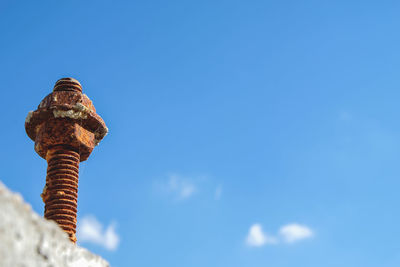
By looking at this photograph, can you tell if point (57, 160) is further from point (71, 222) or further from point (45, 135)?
point (71, 222)

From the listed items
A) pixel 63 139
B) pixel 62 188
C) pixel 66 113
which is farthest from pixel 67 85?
pixel 62 188

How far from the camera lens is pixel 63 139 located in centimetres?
853

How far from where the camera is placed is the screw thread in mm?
8039

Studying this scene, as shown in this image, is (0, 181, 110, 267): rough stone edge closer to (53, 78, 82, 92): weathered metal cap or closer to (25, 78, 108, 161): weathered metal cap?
(25, 78, 108, 161): weathered metal cap

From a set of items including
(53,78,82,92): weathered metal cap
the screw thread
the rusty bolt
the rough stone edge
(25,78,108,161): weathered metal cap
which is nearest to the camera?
the rough stone edge

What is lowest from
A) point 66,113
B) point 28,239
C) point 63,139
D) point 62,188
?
point 28,239

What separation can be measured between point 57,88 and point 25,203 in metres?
7.40


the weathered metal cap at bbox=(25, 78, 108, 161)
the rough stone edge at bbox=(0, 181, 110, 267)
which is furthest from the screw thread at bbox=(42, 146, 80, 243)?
the rough stone edge at bbox=(0, 181, 110, 267)

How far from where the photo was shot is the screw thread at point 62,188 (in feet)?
26.4

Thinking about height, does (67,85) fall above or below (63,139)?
above

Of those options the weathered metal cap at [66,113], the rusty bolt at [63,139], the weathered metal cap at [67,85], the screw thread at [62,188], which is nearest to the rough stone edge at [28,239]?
the screw thread at [62,188]

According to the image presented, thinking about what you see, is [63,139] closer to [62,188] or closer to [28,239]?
[62,188]

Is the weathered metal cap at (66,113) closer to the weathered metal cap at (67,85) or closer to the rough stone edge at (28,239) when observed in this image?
the weathered metal cap at (67,85)

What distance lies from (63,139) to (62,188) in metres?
0.88
